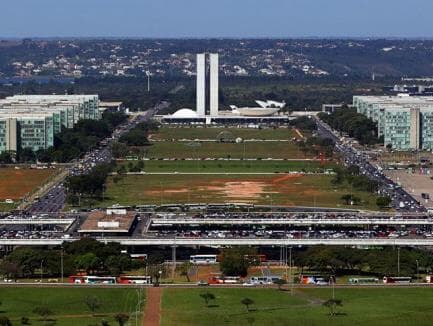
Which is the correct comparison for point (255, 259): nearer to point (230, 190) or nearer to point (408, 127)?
point (230, 190)

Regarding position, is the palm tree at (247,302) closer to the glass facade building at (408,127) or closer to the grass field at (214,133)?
the glass facade building at (408,127)

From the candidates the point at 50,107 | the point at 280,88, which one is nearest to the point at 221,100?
the point at 280,88

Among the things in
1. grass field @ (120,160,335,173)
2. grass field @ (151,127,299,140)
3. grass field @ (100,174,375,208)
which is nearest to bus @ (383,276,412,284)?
grass field @ (100,174,375,208)

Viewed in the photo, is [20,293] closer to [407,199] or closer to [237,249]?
[237,249]

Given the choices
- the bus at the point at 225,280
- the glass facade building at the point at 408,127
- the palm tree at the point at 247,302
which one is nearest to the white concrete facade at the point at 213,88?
the glass facade building at the point at 408,127

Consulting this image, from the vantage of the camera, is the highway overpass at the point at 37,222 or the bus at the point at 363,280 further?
the highway overpass at the point at 37,222

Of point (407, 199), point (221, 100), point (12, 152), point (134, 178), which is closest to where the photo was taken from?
point (407, 199)

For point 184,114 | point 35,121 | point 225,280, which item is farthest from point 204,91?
point 225,280
